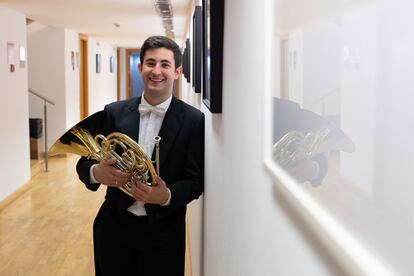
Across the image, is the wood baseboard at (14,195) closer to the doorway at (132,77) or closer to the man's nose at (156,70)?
the man's nose at (156,70)

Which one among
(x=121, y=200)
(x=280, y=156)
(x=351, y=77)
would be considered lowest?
(x=121, y=200)

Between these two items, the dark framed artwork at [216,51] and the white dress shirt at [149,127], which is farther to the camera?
the white dress shirt at [149,127]

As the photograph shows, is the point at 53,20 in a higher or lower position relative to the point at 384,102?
higher

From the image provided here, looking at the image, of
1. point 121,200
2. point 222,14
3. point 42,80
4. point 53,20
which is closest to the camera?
point 222,14

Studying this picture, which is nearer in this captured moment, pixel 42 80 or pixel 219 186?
pixel 219 186

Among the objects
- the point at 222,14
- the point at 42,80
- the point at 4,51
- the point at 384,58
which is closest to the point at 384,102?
the point at 384,58

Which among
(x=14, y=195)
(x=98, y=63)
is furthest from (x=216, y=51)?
(x=98, y=63)

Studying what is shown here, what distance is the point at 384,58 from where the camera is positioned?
42 cm

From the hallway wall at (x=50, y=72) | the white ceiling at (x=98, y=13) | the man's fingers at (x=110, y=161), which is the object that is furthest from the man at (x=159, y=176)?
the hallway wall at (x=50, y=72)

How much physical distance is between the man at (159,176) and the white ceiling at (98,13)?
4.03 meters

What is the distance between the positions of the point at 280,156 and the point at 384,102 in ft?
1.27

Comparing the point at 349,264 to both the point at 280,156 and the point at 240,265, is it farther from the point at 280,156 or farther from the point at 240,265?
the point at 240,265

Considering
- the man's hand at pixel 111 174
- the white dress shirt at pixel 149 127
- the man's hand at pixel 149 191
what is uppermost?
the white dress shirt at pixel 149 127

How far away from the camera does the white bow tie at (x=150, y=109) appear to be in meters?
2.37
